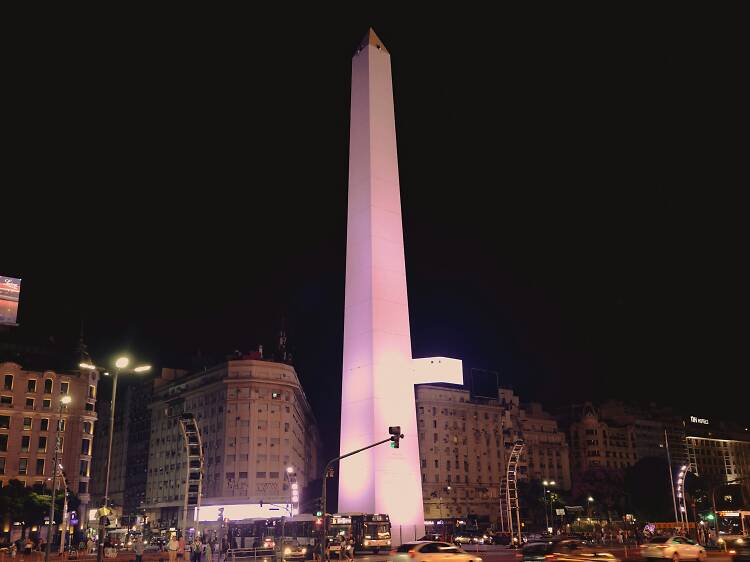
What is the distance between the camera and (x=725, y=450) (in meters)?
172

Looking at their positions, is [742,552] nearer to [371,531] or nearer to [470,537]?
[371,531]

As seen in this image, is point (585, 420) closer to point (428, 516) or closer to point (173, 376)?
point (428, 516)

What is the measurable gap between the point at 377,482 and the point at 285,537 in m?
7.91

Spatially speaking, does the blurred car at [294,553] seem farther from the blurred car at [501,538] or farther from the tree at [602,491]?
the tree at [602,491]

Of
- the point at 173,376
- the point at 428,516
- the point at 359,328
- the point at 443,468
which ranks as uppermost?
the point at 173,376

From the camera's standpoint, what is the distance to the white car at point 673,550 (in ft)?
87.5

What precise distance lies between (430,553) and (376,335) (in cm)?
1969

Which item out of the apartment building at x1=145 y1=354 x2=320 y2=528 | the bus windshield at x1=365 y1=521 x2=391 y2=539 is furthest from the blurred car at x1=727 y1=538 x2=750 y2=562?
the apartment building at x1=145 y1=354 x2=320 y2=528

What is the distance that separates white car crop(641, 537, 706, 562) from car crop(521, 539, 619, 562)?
26.6 feet

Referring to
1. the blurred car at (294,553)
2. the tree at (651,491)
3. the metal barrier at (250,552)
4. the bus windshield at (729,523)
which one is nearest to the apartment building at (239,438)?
the metal barrier at (250,552)

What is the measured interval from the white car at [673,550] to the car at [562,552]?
8.12 m

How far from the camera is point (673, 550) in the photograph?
26625 mm

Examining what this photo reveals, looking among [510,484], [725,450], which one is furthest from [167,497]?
[725,450]

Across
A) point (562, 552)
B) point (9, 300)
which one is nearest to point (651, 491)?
point (9, 300)
